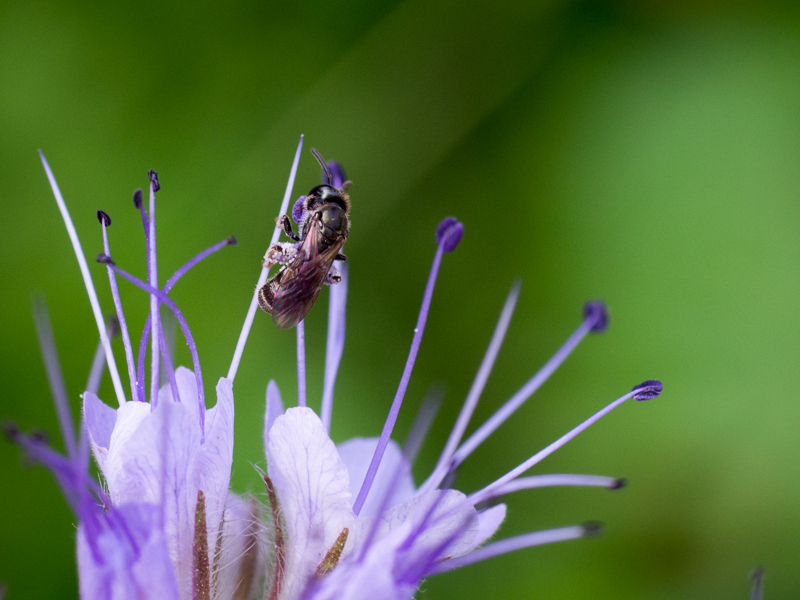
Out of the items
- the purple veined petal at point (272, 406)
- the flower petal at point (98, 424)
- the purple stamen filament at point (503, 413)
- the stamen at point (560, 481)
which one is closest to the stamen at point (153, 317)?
the flower petal at point (98, 424)

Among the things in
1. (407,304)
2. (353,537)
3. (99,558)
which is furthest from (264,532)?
(407,304)

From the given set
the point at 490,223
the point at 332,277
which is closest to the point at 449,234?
the point at 332,277

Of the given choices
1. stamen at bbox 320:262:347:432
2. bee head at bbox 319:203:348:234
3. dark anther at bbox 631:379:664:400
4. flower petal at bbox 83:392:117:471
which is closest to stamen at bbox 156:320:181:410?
flower petal at bbox 83:392:117:471

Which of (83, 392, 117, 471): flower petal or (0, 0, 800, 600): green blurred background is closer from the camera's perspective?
(83, 392, 117, 471): flower petal

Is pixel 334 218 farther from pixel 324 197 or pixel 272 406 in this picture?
pixel 272 406

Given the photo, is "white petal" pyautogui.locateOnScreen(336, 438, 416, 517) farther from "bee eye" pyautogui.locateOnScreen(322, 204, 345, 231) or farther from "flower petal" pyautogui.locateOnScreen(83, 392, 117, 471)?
"bee eye" pyautogui.locateOnScreen(322, 204, 345, 231)

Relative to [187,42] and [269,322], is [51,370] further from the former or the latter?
[187,42]
